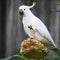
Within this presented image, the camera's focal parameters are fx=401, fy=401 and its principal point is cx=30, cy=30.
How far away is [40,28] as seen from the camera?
1.76m

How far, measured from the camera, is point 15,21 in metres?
3.56

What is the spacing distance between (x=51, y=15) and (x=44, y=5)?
0.10 m

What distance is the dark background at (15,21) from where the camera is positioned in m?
3.31

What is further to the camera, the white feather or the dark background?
the dark background

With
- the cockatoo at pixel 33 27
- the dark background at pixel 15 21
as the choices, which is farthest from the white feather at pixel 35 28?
the dark background at pixel 15 21

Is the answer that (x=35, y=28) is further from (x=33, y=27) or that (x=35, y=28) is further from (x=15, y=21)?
(x=15, y=21)

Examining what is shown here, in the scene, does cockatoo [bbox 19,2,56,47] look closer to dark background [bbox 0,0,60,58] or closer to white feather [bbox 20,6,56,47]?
white feather [bbox 20,6,56,47]

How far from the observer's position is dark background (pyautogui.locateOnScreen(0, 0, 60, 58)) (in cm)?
331

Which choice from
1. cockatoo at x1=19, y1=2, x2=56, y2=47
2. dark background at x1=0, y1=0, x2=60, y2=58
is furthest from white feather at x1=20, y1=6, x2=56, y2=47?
dark background at x1=0, y1=0, x2=60, y2=58

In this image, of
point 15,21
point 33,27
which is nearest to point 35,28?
point 33,27

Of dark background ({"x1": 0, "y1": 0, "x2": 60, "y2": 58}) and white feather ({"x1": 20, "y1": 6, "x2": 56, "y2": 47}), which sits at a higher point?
white feather ({"x1": 20, "y1": 6, "x2": 56, "y2": 47})

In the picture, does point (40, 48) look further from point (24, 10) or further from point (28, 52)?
point (24, 10)

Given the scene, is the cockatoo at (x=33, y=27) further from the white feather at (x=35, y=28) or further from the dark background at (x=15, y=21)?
the dark background at (x=15, y=21)

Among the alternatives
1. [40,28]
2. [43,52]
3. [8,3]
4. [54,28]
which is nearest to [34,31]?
[40,28]
